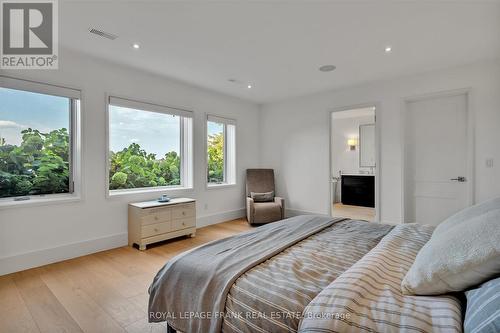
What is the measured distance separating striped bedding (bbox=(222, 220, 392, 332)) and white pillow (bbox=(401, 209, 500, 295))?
1.23 ft

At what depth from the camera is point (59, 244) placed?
3025mm

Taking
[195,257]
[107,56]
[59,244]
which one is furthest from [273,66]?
[59,244]

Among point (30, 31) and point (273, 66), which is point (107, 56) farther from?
point (273, 66)

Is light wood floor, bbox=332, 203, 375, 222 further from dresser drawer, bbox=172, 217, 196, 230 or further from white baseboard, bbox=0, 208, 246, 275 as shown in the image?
white baseboard, bbox=0, 208, 246, 275

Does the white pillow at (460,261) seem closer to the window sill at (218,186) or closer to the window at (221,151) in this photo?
the window sill at (218,186)

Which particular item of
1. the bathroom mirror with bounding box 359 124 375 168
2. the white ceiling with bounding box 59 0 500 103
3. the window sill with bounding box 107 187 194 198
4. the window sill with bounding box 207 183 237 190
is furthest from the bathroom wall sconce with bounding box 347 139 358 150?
the window sill with bounding box 107 187 194 198

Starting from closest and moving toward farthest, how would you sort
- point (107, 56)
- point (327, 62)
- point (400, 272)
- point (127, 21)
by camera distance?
point (400, 272), point (127, 21), point (107, 56), point (327, 62)

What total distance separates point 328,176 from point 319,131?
0.92 metres

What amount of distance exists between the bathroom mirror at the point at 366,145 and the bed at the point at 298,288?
544 centimetres

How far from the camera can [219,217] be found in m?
4.97

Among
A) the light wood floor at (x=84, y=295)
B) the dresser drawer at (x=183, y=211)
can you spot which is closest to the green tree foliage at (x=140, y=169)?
the dresser drawer at (x=183, y=211)

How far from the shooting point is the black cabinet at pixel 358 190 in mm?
6547

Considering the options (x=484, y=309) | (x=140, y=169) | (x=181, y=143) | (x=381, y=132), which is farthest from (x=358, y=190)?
(x=484, y=309)

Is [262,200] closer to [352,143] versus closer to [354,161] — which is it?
[354,161]
